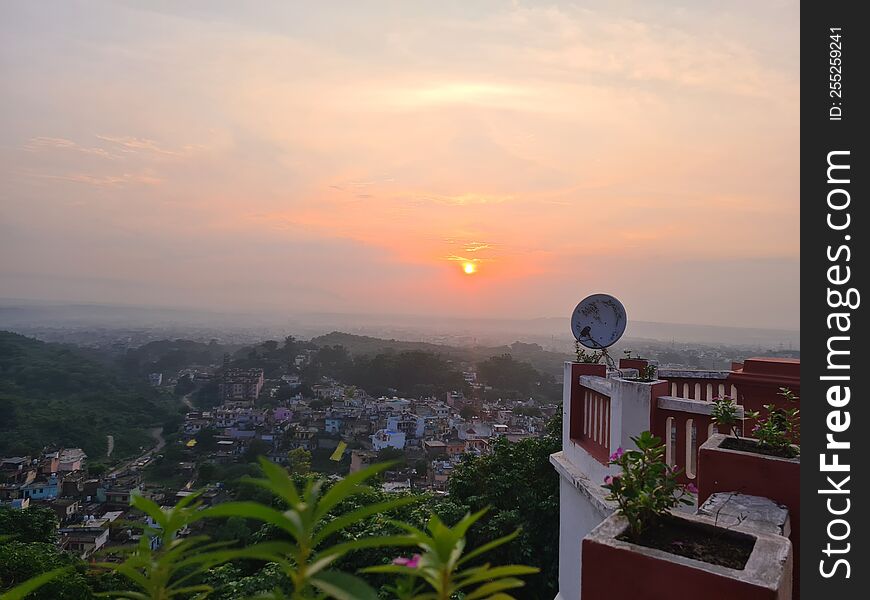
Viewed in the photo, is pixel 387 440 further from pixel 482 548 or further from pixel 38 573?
pixel 482 548

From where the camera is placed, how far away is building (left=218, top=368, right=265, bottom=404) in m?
45.2

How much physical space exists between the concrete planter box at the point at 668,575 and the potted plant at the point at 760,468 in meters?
0.84

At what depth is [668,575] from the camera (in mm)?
1343

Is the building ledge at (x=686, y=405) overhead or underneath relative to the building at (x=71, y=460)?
overhead

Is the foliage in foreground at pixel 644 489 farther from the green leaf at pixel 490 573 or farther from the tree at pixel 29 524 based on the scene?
the tree at pixel 29 524

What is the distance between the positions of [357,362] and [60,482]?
1276 inches

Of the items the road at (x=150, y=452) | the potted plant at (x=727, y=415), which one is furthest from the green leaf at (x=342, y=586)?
the road at (x=150, y=452)

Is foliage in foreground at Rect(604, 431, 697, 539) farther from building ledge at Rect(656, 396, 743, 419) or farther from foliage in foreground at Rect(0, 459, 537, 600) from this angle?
building ledge at Rect(656, 396, 743, 419)

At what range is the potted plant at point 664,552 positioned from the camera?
1.31 meters

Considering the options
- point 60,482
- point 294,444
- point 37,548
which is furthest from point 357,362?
point 37,548

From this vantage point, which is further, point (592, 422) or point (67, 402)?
point (67, 402)

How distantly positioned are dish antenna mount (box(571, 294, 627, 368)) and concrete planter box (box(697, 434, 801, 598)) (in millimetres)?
2478

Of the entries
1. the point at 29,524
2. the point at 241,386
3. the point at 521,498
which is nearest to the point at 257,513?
the point at 521,498

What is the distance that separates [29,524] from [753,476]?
40.5ft
